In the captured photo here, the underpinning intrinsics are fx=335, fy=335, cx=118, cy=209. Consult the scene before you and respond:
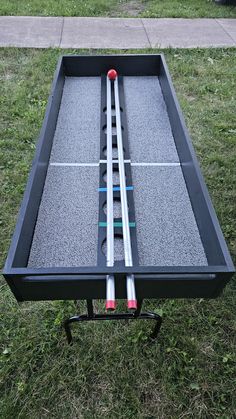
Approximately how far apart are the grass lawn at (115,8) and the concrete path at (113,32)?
0.21 meters

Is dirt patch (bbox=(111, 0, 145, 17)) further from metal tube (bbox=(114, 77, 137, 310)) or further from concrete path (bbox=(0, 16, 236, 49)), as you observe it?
metal tube (bbox=(114, 77, 137, 310))

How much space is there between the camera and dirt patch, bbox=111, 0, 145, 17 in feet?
19.7

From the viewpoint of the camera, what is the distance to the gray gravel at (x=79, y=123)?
2294 mm

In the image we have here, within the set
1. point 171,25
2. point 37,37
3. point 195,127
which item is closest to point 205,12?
point 171,25

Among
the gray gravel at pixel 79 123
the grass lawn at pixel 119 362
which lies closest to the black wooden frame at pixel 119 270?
the gray gravel at pixel 79 123

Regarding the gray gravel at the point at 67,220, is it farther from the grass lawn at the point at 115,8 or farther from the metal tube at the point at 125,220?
the grass lawn at the point at 115,8

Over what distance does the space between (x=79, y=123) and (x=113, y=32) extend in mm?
3503

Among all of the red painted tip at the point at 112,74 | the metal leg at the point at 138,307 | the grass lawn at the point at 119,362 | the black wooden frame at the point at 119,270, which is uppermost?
the red painted tip at the point at 112,74

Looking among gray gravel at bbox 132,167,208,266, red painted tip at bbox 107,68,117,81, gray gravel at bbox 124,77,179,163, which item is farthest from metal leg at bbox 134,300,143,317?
red painted tip at bbox 107,68,117,81

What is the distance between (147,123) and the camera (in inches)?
102

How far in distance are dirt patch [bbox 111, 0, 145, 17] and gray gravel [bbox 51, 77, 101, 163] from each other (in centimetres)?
380

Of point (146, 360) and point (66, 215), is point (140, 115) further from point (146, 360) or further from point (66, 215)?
A: point (146, 360)

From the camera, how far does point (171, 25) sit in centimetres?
563

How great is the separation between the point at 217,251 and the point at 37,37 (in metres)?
4.87
